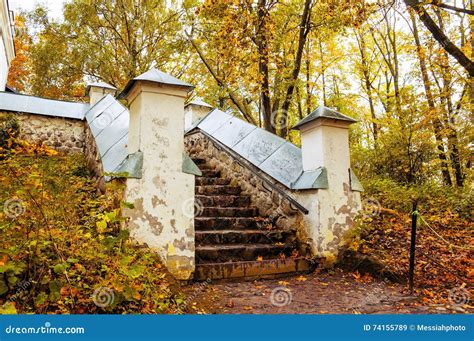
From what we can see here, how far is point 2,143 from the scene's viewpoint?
717cm

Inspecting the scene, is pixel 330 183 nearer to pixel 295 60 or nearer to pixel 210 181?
pixel 210 181

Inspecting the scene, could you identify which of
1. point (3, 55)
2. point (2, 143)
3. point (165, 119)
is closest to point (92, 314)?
point (165, 119)

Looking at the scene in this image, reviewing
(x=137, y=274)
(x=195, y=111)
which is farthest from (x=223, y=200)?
(x=195, y=111)

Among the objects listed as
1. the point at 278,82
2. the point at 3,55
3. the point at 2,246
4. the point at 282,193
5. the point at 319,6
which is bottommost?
the point at 2,246

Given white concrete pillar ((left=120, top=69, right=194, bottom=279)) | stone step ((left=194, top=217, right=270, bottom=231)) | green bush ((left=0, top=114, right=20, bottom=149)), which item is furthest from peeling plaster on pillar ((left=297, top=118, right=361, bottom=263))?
green bush ((left=0, top=114, right=20, bottom=149))

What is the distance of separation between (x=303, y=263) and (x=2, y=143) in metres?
6.38

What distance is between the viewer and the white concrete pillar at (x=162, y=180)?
154 inches

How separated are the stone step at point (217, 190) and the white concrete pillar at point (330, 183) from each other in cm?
153

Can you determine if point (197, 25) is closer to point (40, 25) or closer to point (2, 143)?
point (40, 25)

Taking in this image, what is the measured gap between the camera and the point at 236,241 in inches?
197

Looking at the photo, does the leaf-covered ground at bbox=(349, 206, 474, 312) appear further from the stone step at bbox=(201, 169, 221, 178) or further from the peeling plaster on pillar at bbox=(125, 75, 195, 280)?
the stone step at bbox=(201, 169, 221, 178)

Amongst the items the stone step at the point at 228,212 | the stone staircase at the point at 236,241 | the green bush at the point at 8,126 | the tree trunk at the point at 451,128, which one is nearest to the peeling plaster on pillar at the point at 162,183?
the stone staircase at the point at 236,241

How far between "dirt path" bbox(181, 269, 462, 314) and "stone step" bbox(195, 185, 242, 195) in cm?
216

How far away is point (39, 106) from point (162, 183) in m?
6.07
